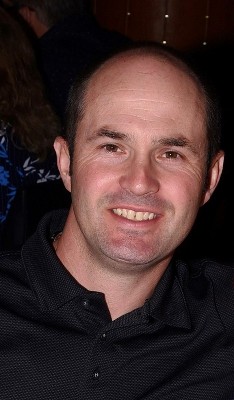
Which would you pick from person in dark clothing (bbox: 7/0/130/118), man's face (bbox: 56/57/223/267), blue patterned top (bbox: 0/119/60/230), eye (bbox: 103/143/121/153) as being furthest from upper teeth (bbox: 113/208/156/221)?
person in dark clothing (bbox: 7/0/130/118)

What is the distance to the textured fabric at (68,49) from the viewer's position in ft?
9.07

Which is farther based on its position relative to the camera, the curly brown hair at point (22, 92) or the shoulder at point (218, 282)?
the curly brown hair at point (22, 92)

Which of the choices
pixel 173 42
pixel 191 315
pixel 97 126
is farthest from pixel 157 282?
pixel 173 42

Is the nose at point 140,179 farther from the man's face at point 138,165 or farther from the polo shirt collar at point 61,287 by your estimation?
the polo shirt collar at point 61,287

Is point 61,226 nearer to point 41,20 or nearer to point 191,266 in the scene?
point 191,266

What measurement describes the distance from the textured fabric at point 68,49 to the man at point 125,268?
116cm

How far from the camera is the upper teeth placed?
4.84 feet

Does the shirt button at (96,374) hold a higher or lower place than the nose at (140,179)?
lower

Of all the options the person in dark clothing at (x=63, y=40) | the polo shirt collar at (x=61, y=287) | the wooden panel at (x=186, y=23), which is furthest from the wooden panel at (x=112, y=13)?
the polo shirt collar at (x=61, y=287)

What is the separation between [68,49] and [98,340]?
1616 millimetres

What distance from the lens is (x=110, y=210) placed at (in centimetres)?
148

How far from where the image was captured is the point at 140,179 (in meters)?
1.44

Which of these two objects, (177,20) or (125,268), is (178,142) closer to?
(125,268)

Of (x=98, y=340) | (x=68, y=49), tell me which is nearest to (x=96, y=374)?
(x=98, y=340)
